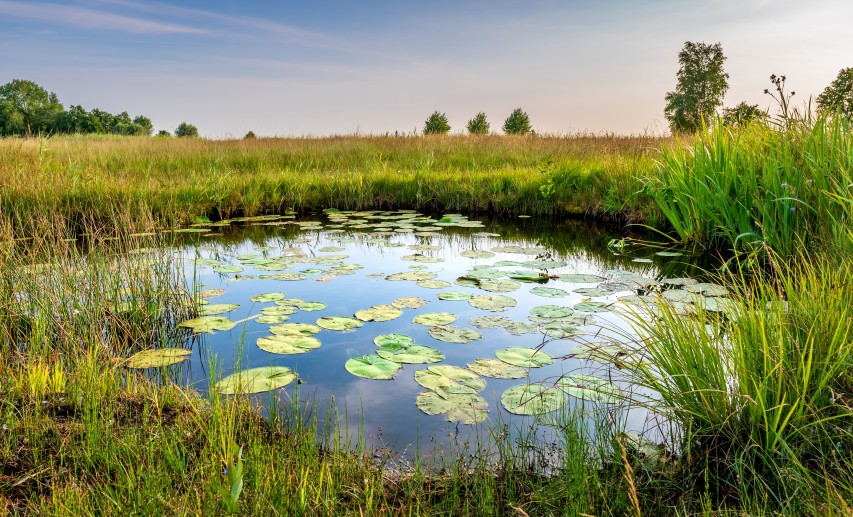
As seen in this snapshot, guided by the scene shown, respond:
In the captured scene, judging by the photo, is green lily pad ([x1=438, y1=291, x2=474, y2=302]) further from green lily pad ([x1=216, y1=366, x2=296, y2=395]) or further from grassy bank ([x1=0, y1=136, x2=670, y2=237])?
grassy bank ([x1=0, y1=136, x2=670, y2=237])

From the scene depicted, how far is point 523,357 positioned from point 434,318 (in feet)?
2.73

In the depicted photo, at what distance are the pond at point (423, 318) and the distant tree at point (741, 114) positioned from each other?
4.78ft

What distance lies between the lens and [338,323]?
12.0ft

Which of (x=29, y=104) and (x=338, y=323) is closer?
(x=338, y=323)

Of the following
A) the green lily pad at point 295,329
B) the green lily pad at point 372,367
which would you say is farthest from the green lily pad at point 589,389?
the green lily pad at point 295,329

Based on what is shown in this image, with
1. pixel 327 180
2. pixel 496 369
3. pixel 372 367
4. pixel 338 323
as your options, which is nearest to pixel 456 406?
pixel 496 369

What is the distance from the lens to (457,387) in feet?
8.89

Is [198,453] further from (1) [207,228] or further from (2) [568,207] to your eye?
(2) [568,207]

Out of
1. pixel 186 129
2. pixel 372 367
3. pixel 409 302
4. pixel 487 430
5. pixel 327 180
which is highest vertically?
pixel 186 129

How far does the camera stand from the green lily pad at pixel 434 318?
11.9 ft

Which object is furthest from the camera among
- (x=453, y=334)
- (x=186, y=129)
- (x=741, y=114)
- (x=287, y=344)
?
(x=186, y=129)

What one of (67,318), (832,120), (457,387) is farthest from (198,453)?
(832,120)

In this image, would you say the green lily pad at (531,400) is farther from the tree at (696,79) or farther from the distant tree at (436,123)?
the tree at (696,79)

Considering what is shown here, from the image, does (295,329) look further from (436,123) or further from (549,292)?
(436,123)
